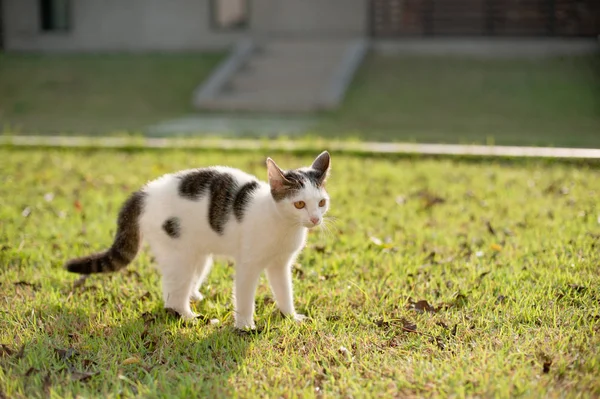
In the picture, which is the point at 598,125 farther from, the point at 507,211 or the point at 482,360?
the point at 482,360

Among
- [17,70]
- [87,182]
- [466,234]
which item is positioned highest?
[466,234]

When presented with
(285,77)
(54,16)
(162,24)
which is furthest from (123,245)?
(54,16)

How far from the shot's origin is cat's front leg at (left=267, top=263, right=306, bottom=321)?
4.43m

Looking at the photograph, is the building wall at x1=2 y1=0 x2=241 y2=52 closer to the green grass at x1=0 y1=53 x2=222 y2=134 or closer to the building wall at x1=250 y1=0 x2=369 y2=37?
the building wall at x1=250 y1=0 x2=369 y2=37

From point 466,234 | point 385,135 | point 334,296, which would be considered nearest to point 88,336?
point 334,296

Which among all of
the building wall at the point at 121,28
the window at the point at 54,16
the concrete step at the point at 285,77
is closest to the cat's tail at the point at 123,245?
the concrete step at the point at 285,77

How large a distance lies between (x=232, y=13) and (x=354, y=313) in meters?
23.1

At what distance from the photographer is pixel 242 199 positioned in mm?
4301

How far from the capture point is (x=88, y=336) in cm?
410

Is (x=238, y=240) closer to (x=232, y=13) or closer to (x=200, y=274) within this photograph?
(x=200, y=274)

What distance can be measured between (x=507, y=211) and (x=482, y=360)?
3912mm

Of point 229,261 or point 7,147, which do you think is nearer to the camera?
point 229,261

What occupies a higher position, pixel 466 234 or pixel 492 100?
pixel 466 234

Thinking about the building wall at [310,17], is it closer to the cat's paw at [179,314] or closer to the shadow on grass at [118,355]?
the cat's paw at [179,314]
